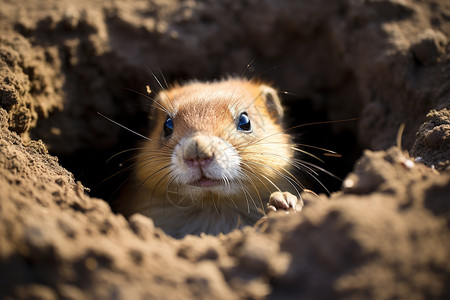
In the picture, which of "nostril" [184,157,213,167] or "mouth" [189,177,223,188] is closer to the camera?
"nostril" [184,157,213,167]

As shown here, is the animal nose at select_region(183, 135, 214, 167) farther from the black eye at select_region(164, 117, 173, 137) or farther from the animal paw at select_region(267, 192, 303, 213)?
the black eye at select_region(164, 117, 173, 137)

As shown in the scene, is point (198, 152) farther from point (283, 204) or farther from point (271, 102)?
point (271, 102)

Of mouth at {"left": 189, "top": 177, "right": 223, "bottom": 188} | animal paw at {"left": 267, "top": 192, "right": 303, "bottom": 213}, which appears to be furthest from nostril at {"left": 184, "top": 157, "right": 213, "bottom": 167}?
animal paw at {"left": 267, "top": 192, "right": 303, "bottom": 213}

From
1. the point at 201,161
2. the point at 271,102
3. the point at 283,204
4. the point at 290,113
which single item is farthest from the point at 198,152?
the point at 290,113

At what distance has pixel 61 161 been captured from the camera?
5074mm

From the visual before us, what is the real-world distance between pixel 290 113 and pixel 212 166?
332 centimetres

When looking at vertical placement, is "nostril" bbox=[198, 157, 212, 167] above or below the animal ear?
below

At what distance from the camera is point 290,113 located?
635cm

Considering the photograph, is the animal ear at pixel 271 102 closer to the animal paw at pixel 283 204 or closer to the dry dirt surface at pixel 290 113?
the dry dirt surface at pixel 290 113

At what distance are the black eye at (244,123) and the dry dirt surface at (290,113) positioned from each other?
1.42 meters

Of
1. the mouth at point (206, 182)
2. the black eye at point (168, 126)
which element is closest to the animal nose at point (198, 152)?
the mouth at point (206, 182)

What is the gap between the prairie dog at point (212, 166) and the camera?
136 inches

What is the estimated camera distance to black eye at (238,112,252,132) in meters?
4.07

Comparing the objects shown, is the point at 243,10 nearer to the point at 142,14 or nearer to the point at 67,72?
the point at 142,14
